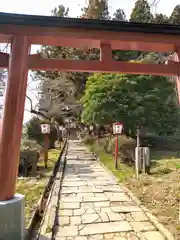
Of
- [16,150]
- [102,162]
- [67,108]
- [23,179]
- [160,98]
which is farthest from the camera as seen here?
[67,108]

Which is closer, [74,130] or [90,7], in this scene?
[90,7]

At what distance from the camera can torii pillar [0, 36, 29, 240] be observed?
4195 millimetres

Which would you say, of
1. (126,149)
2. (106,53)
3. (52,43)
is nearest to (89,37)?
(106,53)

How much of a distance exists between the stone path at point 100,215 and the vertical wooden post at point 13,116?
5.51ft

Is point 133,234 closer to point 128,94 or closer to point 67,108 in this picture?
point 128,94

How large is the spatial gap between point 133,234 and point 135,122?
12.2 metres

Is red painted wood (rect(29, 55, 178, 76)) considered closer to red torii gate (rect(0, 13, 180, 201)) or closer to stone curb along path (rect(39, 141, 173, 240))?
red torii gate (rect(0, 13, 180, 201))

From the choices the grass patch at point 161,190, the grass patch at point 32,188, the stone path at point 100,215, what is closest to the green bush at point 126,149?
the grass patch at point 161,190

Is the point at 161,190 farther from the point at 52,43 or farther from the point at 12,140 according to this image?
the point at 52,43

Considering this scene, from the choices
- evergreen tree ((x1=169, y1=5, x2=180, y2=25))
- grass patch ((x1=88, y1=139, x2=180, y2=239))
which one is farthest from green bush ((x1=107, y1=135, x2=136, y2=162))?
evergreen tree ((x1=169, y1=5, x2=180, y2=25))

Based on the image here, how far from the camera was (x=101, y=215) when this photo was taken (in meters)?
6.27

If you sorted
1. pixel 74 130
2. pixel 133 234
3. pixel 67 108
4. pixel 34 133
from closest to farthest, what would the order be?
pixel 133 234, pixel 34 133, pixel 67 108, pixel 74 130

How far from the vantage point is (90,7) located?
2158 centimetres

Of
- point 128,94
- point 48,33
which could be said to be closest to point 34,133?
point 128,94
